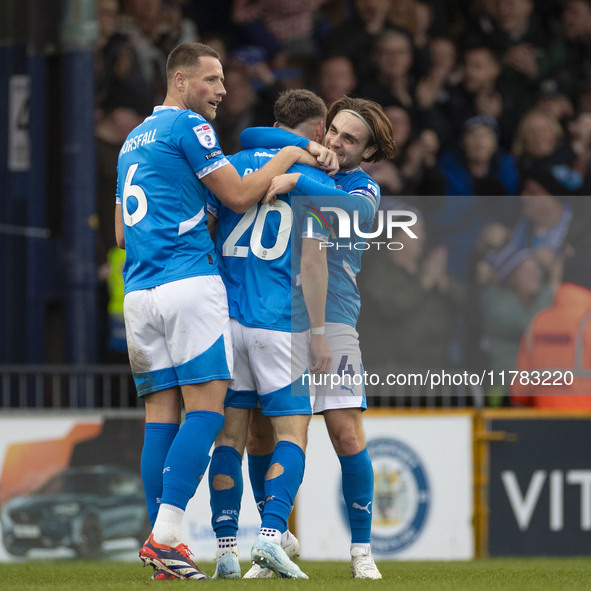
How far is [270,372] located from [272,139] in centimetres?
96

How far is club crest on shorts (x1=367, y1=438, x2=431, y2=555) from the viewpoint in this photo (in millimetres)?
7578

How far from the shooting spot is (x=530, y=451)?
25.6 ft

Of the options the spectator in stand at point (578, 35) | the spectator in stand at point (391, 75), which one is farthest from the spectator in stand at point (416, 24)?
the spectator in stand at point (578, 35)

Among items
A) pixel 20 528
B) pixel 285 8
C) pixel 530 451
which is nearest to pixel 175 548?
pixel 20 528

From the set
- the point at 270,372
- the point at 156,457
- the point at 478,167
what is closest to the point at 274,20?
the point at 478,167

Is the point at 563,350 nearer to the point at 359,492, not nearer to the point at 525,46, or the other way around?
the point at 359,492

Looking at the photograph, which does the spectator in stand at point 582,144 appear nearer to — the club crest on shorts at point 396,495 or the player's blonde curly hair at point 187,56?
the club crest on shorts at point 396,495

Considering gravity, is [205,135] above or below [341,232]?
above

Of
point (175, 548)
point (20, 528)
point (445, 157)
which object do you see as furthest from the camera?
point (445, 157)

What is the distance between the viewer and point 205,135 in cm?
449

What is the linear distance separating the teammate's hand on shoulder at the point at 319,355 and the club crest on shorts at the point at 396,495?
9.92 feet

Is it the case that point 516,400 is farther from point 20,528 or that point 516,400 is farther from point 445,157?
point 20,528

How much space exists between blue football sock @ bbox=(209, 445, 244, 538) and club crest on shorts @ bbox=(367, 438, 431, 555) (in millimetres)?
3015

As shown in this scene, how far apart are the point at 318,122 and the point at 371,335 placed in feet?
9.51
